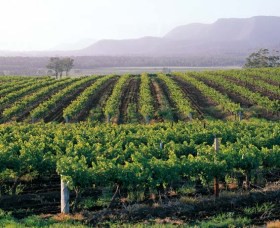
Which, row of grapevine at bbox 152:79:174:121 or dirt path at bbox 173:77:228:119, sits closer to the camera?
row of grapevine at bbox 152:79:174:121

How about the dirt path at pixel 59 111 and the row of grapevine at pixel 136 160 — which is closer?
the row of grapevine at pixel 136 160

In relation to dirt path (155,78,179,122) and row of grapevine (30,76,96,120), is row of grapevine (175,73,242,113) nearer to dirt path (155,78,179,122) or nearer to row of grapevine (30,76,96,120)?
dirt path (155,78,179,122)

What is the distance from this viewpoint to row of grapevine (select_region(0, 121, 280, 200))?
1404cm

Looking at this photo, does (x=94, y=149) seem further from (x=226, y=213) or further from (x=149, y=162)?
(x=226, y=213)

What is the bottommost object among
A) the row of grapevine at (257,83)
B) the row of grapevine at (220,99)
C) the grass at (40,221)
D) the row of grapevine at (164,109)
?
the grass at (40,221)

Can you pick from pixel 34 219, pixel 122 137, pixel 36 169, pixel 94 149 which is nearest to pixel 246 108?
pixel 122 137

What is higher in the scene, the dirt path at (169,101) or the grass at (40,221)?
the dirt path at (169,101)

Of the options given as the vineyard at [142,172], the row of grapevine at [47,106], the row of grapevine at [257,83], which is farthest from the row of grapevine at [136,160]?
the row of grapevine at [257,83]

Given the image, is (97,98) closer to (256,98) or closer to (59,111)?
(59,111)

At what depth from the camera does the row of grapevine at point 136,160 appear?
46.1ft

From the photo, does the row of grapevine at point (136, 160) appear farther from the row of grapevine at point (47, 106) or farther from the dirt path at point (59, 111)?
the dirt path at point (59, 111)

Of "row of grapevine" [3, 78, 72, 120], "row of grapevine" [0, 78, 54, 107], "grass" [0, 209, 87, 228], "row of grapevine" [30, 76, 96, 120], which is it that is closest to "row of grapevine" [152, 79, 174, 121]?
"row of grapevine" [30, 76, 96, 120]

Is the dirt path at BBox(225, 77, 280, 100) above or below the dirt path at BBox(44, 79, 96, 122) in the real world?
above

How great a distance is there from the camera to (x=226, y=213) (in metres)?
13.2
